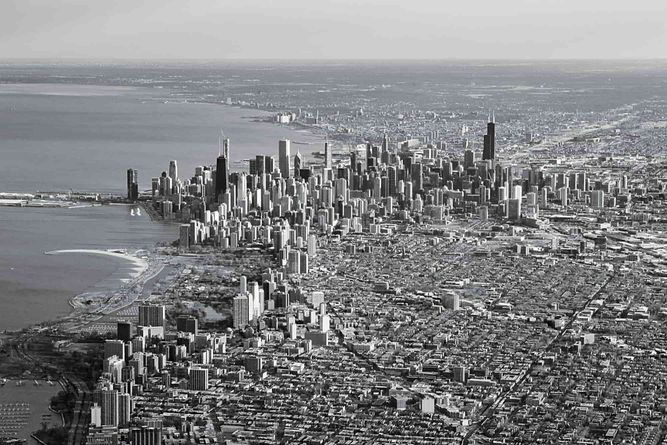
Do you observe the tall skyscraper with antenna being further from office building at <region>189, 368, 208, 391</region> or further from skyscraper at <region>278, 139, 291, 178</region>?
office building at <region>189, 368, 208, 391</region>

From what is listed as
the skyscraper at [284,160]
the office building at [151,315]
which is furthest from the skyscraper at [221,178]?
Answer: the office building at [151,315]

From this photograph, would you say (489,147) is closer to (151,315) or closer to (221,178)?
(221,178)

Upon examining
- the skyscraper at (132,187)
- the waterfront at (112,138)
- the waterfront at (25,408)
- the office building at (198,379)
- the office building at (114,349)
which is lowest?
the waterfront at (112,138)

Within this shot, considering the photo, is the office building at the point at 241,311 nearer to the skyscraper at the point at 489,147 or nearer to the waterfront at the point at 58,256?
the waterfront at the point at 58,256

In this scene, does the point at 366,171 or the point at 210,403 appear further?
the point at 366,171

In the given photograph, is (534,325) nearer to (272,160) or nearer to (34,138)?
(272,160)

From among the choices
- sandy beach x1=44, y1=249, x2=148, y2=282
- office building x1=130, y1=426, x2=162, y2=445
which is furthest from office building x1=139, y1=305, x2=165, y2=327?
office building x1=130, y1=426, x2=162, y2=445

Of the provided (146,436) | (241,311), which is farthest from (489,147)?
(146,436)

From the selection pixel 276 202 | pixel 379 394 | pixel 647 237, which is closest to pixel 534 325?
pixel 379 394

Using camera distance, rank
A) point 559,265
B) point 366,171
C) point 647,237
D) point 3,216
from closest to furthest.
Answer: point 559,265 < point 647,237 < point 3,216 < point 366,171
